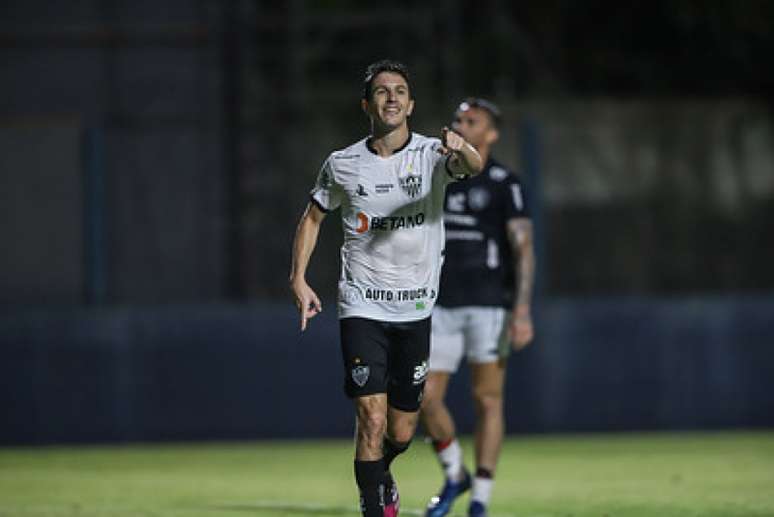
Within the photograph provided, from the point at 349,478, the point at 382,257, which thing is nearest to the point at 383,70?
the point at 382,257

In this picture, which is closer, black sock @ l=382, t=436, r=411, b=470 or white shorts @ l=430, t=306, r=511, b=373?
black sock @ l=382, t=436, r=411, b=470

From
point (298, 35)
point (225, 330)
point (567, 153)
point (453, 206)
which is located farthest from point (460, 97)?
point (453, 206)

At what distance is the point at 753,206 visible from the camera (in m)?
19.3

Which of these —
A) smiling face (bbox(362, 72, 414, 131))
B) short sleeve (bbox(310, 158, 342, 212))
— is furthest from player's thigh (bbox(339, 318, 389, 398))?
smiling face (bbox(362, 72, 414, 131))

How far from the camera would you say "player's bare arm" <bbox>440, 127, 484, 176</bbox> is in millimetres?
8789

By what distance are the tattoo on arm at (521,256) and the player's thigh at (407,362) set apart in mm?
1999

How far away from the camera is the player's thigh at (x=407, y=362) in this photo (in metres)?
9.45

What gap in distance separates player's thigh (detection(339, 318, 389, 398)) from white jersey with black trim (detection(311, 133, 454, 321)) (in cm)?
5

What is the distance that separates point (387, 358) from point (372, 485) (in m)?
0.66

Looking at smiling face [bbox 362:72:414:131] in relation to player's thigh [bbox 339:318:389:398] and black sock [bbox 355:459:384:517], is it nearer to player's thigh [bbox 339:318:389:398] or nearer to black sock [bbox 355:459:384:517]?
player's thigh [bbox 339:318:389:398]

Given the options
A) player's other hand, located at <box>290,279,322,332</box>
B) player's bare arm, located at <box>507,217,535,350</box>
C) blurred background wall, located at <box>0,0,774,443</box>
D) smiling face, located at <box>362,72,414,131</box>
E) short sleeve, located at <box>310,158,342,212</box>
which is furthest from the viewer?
blurred background wall, located at <box>0,0,774,443</box>

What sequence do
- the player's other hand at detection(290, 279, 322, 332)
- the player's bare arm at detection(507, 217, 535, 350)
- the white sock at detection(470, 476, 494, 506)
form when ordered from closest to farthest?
the player's other hand at detection(290, 279, 322, 332), the white sock at detection(470, 476, 494, 506), the player's bare arm at detection(507, 217, 535, 350)

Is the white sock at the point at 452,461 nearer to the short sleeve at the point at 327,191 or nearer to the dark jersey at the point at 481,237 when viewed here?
the dark jersey at the point at 481,237

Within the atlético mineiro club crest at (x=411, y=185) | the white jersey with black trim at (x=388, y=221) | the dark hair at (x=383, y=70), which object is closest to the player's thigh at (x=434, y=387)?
the white jersey with black trim at (x=388, y=221)
